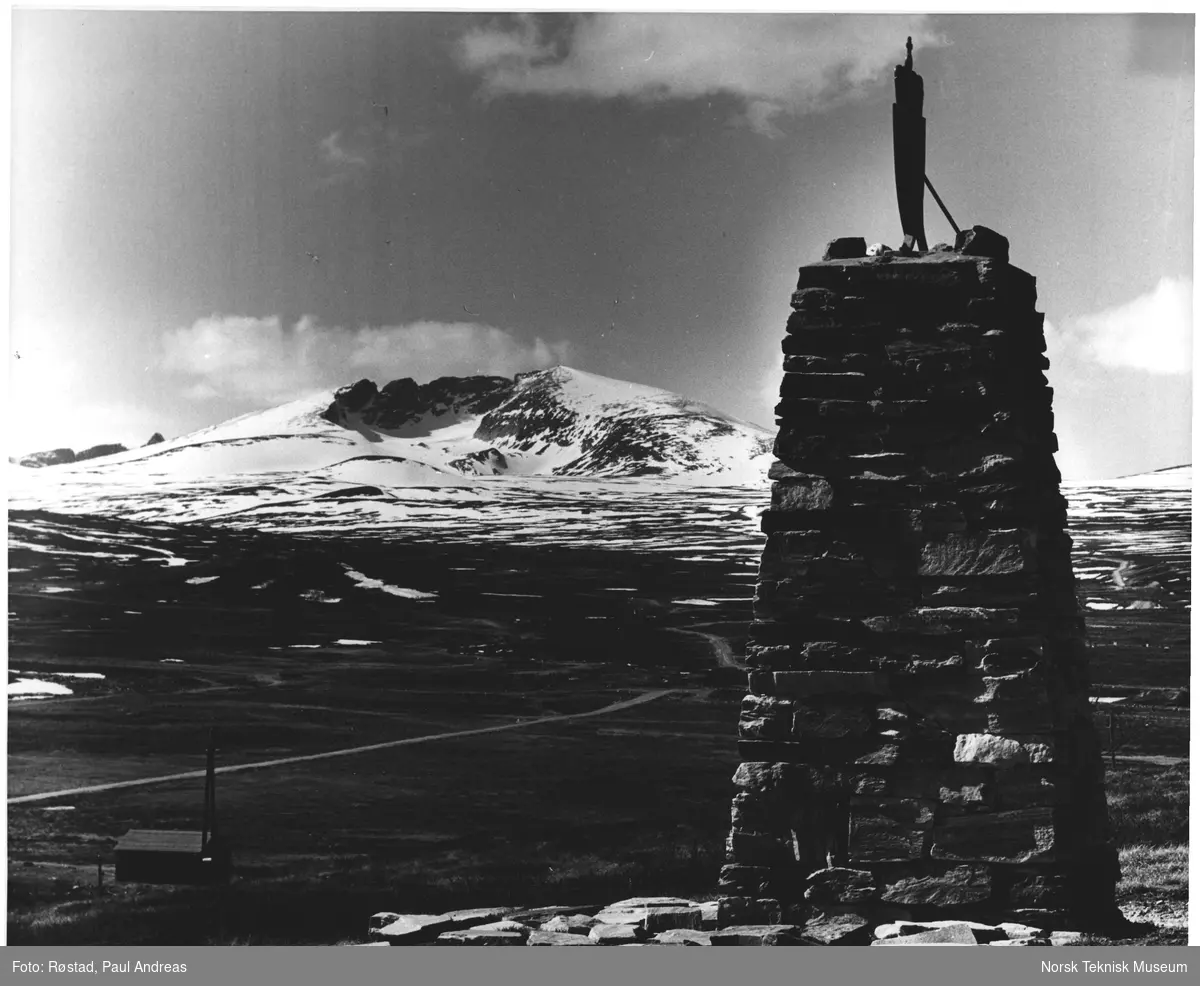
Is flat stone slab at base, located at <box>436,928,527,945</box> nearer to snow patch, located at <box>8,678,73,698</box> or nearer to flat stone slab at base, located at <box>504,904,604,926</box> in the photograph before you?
flat stone slab at base, located at <box>504,904,604,926</box>

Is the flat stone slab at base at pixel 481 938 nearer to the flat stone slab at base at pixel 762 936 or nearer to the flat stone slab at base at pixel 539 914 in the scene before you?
the flat stone slab at base at pixel 539 914

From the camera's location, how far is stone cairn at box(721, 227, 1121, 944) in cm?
1018

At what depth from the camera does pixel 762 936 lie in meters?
10.2

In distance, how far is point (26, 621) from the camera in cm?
2000

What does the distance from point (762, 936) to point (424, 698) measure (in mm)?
12307

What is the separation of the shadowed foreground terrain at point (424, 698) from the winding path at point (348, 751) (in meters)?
0.09

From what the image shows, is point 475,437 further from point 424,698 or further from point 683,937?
point 683,937

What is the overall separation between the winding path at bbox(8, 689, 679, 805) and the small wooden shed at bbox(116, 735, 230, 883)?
4027 mm

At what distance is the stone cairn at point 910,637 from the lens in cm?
1018

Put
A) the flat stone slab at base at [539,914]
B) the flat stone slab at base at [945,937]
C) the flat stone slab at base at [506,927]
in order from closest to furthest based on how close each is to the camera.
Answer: the flat stone slab at base at [945,937]
the flat stone slab at base at [506,927]
the flat stone slab at base at [539,914]

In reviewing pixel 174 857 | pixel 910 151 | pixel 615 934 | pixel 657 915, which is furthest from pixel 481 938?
pixel 910 151

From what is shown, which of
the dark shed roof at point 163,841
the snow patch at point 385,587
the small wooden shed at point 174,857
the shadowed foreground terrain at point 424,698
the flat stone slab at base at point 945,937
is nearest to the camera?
the flat stone slab at base at point 945,937

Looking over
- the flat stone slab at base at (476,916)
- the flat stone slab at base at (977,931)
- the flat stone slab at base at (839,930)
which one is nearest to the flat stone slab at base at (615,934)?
the flat stone slab at base at (476,916)

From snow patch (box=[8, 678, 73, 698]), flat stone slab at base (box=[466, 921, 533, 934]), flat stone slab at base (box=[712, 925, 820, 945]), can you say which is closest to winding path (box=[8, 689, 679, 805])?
snow patch (box=[8, 678, 73, 698])
